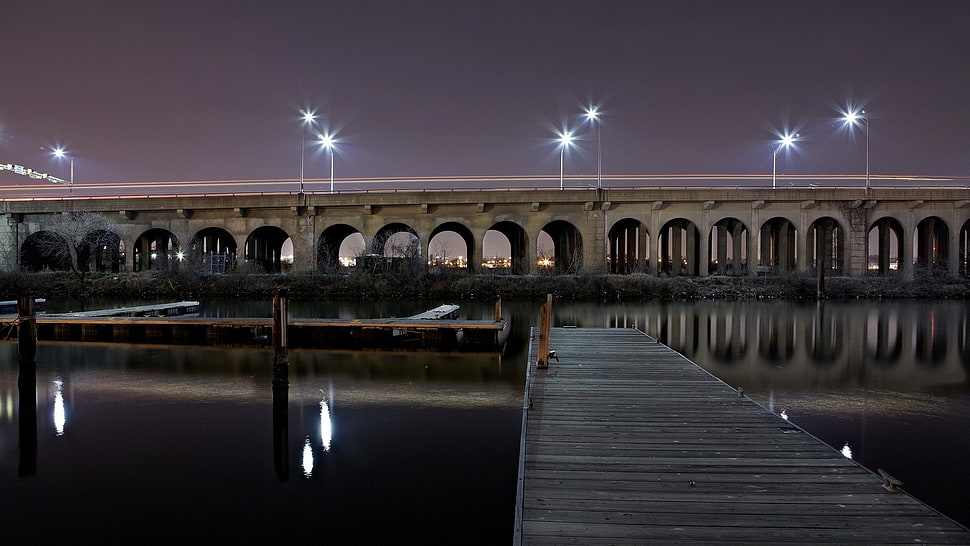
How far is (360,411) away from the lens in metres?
9.92

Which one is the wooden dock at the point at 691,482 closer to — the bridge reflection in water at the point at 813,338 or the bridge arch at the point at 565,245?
the bridge reflection in water at the point at 813,338

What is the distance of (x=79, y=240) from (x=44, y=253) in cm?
563

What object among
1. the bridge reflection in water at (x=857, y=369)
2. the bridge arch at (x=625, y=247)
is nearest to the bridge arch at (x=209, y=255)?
the bridge reflection in water at (x=857, y=369)

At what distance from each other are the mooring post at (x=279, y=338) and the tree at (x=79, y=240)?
34.6m

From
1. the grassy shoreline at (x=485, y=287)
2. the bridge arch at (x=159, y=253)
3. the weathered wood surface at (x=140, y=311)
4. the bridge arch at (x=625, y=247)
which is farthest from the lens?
the bridge arch at (x=625, y=247)

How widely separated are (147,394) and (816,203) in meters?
40.0

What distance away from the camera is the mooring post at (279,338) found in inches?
414

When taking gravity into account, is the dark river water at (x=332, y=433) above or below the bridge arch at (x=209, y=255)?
below

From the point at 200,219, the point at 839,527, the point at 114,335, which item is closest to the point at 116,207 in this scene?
the point at 200,219

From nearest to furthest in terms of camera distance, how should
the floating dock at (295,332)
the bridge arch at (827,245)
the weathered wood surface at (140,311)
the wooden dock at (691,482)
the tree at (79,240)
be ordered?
1. the wooden dock at (691,482)
2. the floating dock at (295,332)
3. the weathered wood surface at (140,311)
4. the tree at (79,240)
5. the bridge arch at (827,245)

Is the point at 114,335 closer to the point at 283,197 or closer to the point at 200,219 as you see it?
the point at 283,197

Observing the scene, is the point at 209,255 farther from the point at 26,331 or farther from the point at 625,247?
the point at 625,247

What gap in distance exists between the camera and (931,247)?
40.5 meters

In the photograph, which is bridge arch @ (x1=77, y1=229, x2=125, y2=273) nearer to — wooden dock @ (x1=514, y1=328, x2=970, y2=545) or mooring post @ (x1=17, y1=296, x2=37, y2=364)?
mooring post @ (x1=17, y1=296, x2=37, y2=364)
